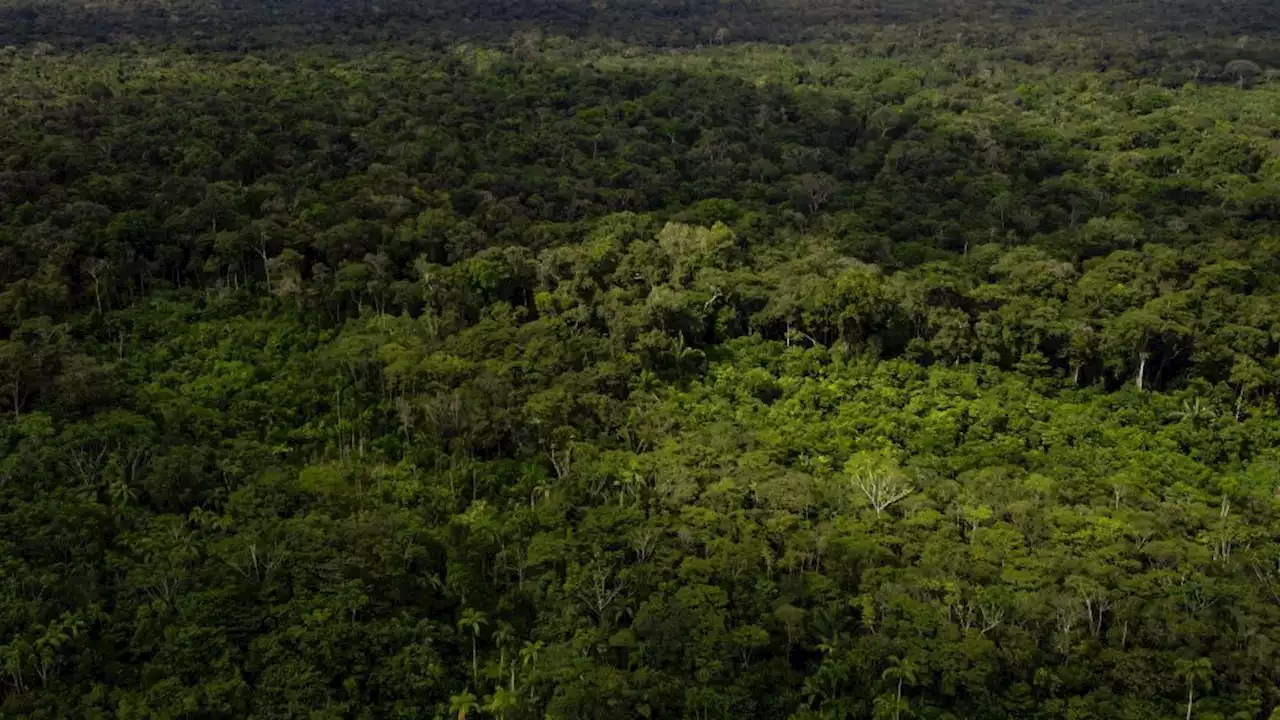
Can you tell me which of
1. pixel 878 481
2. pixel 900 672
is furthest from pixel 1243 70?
pixel 900 672

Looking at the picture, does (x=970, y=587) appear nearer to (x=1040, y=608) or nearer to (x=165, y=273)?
(x=1040, y=608)

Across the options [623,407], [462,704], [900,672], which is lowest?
[462,704]

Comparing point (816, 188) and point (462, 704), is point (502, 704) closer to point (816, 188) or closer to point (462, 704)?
point (462, 704)

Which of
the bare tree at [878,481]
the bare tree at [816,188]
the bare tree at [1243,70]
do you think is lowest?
the bare tree at [878,481]

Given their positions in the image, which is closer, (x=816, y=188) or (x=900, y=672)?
(x=900, y=672)

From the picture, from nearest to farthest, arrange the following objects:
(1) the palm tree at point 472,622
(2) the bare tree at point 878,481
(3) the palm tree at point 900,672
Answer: (3) the palm tree at point 900,672
(1) the palm tree at point 472,622
(2) the bare tree at point 878,481

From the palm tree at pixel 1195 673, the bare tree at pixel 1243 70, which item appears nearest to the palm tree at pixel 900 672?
the palm tree at pixel 1195 673

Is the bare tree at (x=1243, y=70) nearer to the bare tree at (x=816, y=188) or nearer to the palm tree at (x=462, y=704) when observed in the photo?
the bare tree at (x=816, y=188)

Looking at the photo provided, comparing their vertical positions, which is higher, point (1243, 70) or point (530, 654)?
point (1243, 70)
